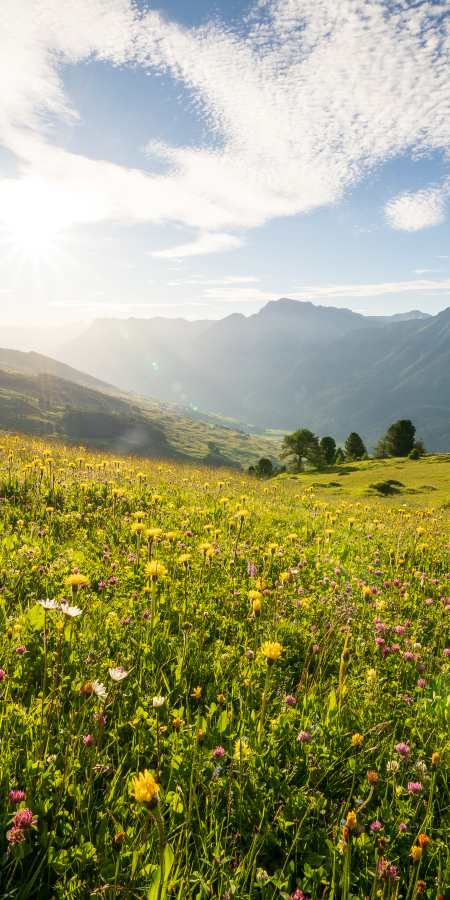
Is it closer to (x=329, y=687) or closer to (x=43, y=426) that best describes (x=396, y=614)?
(x=329, y=687)

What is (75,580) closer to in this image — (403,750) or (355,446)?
(403,750)

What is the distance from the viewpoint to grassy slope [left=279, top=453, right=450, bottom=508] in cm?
2750

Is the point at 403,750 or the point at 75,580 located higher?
the point at 75,580

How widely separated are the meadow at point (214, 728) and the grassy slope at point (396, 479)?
65.4 feet

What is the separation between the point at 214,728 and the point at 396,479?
37.4 meters

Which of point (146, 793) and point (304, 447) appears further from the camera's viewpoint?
point (304, 447)

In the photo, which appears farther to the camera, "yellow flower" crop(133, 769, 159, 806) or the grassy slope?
the grassy slope

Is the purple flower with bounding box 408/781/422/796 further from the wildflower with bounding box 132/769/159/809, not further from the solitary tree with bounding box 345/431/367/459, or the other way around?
the solitary tree with bounding box 345/431/367/459

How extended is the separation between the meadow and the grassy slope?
19.9 meters

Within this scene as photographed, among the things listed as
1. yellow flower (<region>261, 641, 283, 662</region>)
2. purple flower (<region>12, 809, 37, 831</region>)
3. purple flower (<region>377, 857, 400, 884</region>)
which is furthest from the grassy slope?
purple flower (<region>12, 809, 37, 831</region>)

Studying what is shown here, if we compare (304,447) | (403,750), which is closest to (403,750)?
(403,750)

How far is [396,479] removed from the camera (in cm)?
3653

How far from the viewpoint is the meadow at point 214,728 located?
1.85m

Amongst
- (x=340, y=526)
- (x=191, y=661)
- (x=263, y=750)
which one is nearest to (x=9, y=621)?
(x=191, y=661)
